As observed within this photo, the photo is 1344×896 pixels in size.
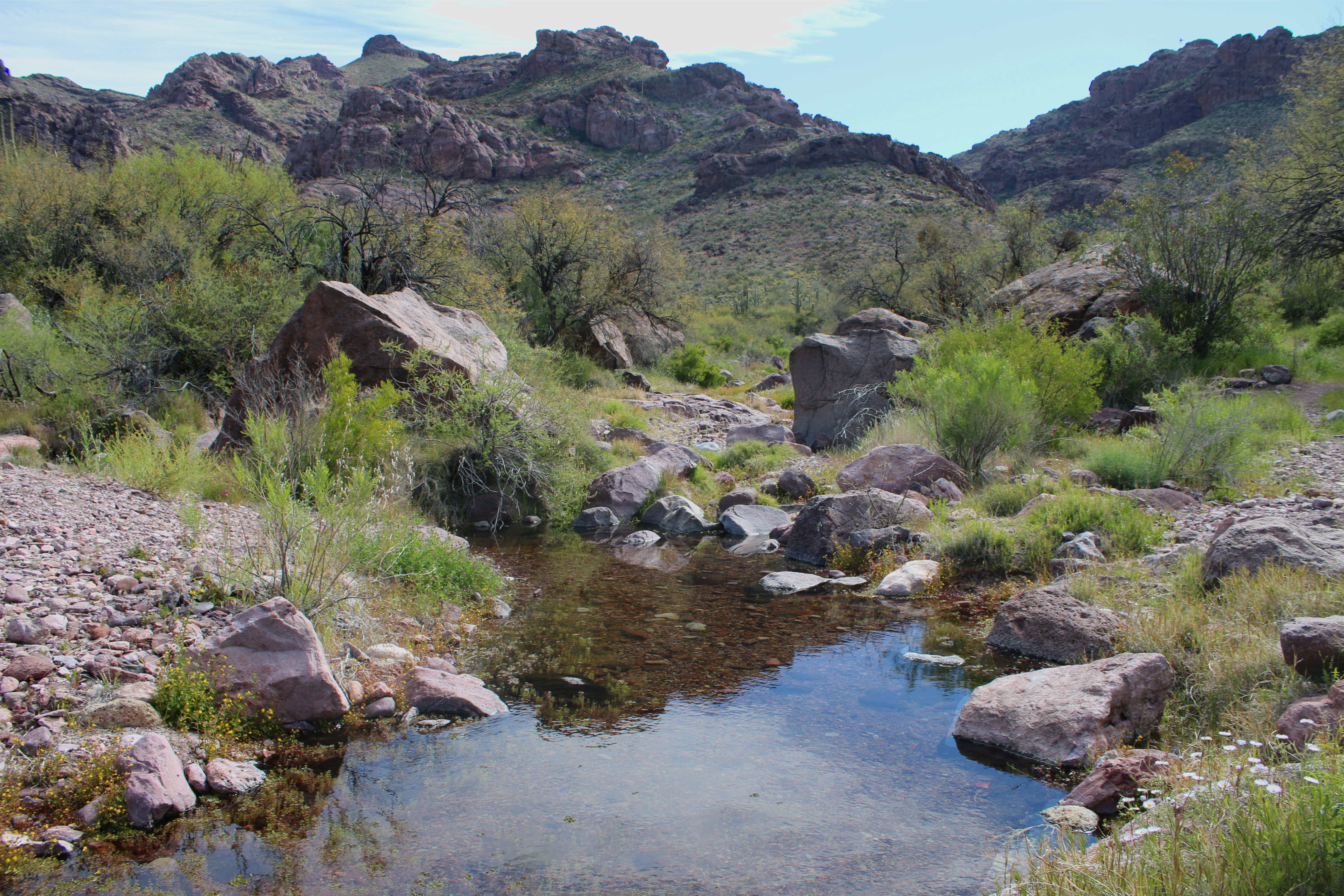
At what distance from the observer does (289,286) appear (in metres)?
14.7

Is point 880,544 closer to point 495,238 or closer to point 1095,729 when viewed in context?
point 1095,729

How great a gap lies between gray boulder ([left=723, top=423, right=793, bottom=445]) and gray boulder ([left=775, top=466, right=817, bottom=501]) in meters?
2.81

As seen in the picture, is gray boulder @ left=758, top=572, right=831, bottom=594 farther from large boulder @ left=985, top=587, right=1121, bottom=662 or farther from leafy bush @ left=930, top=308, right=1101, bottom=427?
leafy bush @ left=930, top=308, right=1101, bottom=427

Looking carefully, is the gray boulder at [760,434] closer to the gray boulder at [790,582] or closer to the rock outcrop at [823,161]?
the gray boulder at [790,582]

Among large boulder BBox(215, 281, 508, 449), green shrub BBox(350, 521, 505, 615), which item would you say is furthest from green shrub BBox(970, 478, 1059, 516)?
large boulder BBox(215, 281, 508, 449)

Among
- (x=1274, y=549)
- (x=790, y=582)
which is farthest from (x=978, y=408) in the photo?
(x=1274, y=549)

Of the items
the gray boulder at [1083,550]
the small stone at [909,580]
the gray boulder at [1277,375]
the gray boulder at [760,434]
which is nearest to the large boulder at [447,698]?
the small stone at [909,580]

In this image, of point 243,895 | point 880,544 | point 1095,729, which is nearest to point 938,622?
point 880,544

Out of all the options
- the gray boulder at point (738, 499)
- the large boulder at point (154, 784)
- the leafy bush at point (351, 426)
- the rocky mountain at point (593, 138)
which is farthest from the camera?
the rocky mountain at point (593, 138)

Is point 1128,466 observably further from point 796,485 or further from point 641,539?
point 641,539

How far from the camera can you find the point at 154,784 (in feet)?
12.5

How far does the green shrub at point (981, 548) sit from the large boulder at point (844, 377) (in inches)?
256

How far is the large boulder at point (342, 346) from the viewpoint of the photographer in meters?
11.0

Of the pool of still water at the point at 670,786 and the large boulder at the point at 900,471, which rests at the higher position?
the large boulder at the point at 900,471
